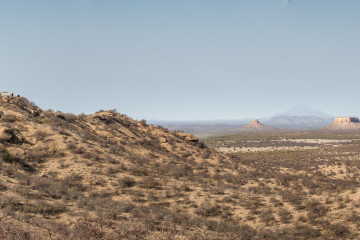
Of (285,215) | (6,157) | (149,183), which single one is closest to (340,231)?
(285,215)

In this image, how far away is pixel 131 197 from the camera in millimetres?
15312

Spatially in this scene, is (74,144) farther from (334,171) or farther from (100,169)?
(334,171)

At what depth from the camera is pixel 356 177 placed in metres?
30.8

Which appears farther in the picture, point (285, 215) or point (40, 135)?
point (40, 135)

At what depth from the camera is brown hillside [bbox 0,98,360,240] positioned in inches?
386

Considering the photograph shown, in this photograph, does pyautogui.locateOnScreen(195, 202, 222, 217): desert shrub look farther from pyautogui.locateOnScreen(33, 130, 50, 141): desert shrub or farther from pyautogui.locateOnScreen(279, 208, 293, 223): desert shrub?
pyautogui.locateOnScreen(33, 130, 50, 141): desert shrub

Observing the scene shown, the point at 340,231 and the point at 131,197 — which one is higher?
the point at 340,231

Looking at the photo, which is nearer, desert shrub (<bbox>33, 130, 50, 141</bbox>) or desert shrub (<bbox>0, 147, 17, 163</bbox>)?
desert shrub (<bbox>0, 147, 17, 163</bbox>)

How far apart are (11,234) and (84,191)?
840cm

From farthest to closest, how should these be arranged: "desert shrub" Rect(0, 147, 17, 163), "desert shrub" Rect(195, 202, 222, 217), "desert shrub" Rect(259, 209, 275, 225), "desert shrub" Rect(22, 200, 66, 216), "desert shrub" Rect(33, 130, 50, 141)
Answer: "desert shrub" Rect(33, 130, 50, 141)
"desert shrub" Rect(0, 147, 17, 163)
"desert shrub" Rect(195, 202, 222, 217)
"desert shrub" Rect(259, 209, 275, 225)
"desert shrub" Rect(22, 200, 66, 216)

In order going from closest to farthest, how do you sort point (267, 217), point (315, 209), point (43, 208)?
point (43, 208) → point (267, 217) → point (315, 209)

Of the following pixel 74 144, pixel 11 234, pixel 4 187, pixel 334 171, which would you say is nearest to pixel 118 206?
pixel 11 234

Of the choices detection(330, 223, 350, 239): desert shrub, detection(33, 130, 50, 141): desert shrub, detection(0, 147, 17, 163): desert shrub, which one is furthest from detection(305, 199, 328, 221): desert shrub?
detection(33, 130, 50, 141): desert shrub

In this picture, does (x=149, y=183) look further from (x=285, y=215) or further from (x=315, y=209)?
(x=315, y=209)
